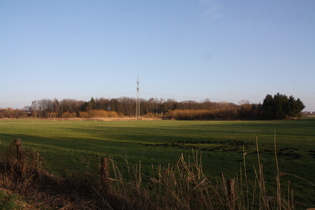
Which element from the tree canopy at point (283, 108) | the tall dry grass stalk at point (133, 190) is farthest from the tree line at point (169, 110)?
the tall dry grass stalk at point (133, 190)

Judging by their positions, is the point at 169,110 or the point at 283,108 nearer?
the point at 283,108

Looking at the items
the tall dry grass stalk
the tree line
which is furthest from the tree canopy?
the tall dry grass stalk

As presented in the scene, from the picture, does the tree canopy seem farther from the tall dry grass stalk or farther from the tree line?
the tall dry grass stalk

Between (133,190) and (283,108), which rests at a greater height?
(283,108)

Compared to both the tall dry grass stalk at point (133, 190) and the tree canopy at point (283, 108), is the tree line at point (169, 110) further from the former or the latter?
the tall dry grass stalk at point (133, 190)

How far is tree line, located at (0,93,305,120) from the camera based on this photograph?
310ft

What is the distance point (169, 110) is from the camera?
142 m

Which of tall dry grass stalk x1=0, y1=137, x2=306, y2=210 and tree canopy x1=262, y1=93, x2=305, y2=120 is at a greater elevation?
tree canopy x1=262, y1=93, x2=305, y2=120

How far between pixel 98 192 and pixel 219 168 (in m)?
7.75

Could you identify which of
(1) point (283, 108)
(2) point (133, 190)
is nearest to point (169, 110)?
(1) point (283, 108)

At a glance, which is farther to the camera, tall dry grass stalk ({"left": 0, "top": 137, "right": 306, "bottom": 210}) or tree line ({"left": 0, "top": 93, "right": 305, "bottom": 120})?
tree line ({"left": 0, "top": 93, "right": 305, "bottom": 120})

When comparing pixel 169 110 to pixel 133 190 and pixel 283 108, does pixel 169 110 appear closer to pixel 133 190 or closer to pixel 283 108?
pixel 283 108

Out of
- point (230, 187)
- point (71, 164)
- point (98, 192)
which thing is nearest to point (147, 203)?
point (98, 192)

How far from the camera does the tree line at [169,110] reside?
94562mm
